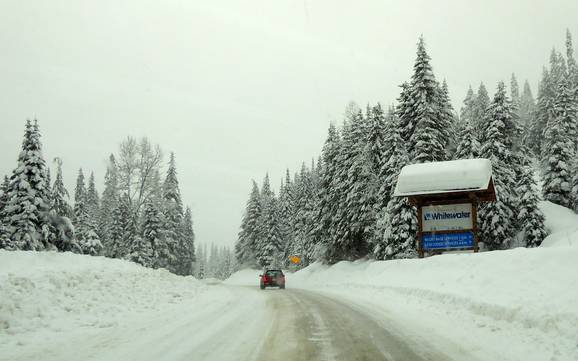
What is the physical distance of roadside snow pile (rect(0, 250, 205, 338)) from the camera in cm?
933

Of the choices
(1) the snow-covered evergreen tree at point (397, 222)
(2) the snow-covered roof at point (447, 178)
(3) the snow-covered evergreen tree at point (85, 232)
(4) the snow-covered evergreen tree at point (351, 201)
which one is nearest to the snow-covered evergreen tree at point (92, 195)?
(3) the snow-covered evergreen tree at point (85, 232)

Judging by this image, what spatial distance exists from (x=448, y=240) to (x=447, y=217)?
116 centimetres

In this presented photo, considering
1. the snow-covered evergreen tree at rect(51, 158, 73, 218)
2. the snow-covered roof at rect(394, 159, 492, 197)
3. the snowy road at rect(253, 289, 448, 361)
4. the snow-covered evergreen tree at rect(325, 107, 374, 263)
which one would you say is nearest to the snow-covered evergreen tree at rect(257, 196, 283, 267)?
the snow-covered evergreen tree at rect(325, 107, 374, 263)

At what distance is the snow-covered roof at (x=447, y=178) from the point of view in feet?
73.6

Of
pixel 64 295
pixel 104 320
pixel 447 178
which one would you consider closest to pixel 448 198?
pixel 447 178

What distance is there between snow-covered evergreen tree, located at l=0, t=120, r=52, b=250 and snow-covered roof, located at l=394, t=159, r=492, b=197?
2444cm

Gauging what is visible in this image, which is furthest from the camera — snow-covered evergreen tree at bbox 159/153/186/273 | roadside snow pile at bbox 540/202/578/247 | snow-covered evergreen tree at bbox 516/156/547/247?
snow-covered evergreen tree at bbox 159/153/186/273

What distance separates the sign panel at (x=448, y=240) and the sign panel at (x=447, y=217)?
0.99ft

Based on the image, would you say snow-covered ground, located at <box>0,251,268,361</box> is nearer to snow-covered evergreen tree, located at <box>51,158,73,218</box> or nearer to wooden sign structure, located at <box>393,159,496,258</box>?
wooden sign structure, located at <box>393,159,496,258</box>

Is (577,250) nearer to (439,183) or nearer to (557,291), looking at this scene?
(557,291)

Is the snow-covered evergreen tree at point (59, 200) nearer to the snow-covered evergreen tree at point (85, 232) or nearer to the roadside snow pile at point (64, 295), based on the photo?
the snow-covered evergreen tree at point (85, 232)

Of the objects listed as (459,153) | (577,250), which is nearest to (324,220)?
(459,153)

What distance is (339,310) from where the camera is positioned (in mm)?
13867

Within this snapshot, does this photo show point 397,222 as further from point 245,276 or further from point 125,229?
point 245,276
